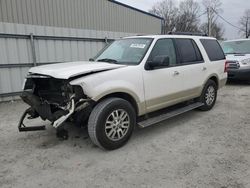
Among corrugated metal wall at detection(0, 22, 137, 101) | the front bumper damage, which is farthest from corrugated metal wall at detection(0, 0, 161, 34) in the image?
the front bumper damage

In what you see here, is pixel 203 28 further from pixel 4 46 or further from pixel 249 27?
pixel 4 46

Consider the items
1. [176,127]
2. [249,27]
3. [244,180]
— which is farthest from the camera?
[249,27]

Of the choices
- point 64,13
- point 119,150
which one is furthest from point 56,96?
point 64,13

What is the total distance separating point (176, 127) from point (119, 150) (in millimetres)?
1572

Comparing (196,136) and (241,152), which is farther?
(196,136)

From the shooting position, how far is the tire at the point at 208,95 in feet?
18.2

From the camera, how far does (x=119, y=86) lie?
3607mm

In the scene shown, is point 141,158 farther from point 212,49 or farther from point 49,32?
point 49,32

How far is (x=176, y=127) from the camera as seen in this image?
472 cm

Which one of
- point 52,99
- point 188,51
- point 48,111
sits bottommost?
point 48,111

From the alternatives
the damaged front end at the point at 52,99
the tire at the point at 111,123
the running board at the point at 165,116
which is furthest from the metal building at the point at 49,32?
the running board at the point at 165,116

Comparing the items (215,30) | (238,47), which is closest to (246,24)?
(215,30)

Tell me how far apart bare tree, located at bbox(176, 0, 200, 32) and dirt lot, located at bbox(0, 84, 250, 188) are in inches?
1687

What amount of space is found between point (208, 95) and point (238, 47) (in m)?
6.01
